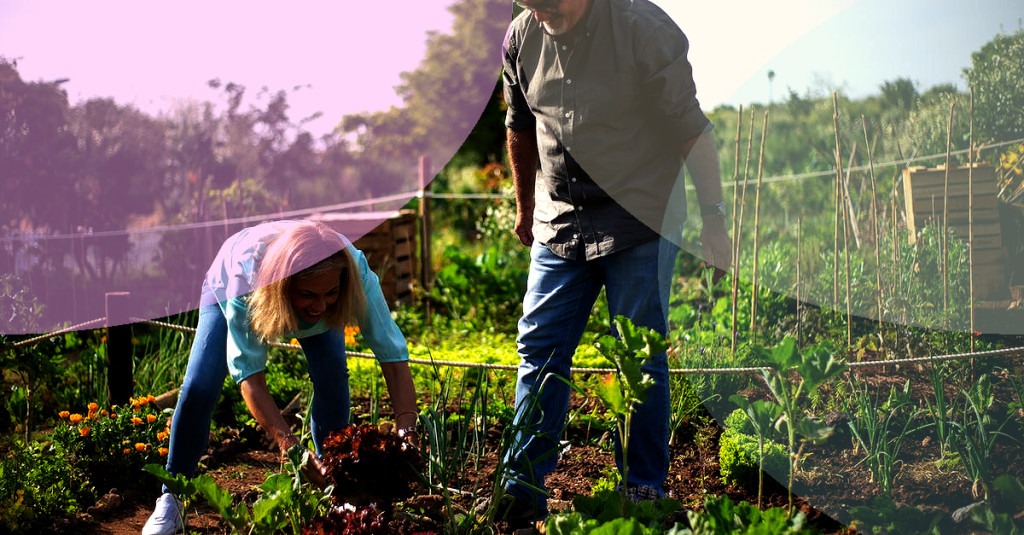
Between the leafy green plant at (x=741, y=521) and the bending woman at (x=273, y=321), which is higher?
the bending woman at (x=273, y=321)

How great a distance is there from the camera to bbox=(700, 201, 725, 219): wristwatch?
2586 millimetres

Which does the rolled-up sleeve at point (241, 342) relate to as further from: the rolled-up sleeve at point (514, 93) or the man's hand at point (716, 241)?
the man's hand at point (716, 241)

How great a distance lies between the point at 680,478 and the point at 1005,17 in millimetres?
1771

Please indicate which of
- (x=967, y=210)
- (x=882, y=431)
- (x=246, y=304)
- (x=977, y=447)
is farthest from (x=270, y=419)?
(x=967, y=210)

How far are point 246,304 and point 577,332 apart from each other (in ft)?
3.07

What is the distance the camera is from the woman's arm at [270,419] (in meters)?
2.37

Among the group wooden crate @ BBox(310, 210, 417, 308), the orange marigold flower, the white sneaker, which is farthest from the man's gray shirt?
wooden crate @ BBox(310, 210, 417, 308)

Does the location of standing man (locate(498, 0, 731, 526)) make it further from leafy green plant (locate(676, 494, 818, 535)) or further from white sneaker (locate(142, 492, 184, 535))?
white sneaker (locate(142, 492, 184, 535))

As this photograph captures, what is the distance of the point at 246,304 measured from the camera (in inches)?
98.3

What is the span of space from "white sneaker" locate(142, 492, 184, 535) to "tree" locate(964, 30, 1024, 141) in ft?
7.95

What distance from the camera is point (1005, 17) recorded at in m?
2.08

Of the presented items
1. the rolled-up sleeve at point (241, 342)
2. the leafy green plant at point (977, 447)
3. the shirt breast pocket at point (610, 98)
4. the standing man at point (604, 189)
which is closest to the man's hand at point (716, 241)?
the standing man at point (604, 189)

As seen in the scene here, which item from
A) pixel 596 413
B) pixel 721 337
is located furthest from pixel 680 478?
pixel 721 337

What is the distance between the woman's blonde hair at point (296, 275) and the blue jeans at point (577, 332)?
0.52 meters
